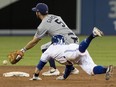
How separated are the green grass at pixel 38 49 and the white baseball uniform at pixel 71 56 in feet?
11.9

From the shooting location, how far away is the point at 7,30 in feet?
75.2

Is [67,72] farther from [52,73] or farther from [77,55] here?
[52,73]

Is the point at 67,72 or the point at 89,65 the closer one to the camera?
the point at 89,65

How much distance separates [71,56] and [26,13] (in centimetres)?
1327

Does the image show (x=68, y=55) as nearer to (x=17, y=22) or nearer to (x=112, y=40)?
(x=112, y=40)

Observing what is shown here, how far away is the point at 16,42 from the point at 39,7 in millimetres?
9875

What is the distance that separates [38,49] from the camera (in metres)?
17.8

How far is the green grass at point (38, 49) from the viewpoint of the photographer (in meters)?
14.5

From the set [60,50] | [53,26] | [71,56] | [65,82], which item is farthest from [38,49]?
[71,56]

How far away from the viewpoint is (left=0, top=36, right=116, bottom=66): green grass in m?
14.5

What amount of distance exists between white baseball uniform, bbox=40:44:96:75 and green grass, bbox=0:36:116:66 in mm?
3640

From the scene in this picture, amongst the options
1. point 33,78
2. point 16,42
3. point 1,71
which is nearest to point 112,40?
point 16,42

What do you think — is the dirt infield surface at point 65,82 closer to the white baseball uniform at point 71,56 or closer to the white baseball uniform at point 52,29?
the white baseball uniform at point 71,56

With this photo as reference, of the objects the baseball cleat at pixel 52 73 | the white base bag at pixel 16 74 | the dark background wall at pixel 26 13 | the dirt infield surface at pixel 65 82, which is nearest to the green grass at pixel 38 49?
the dark background wall at pixel 26 13
